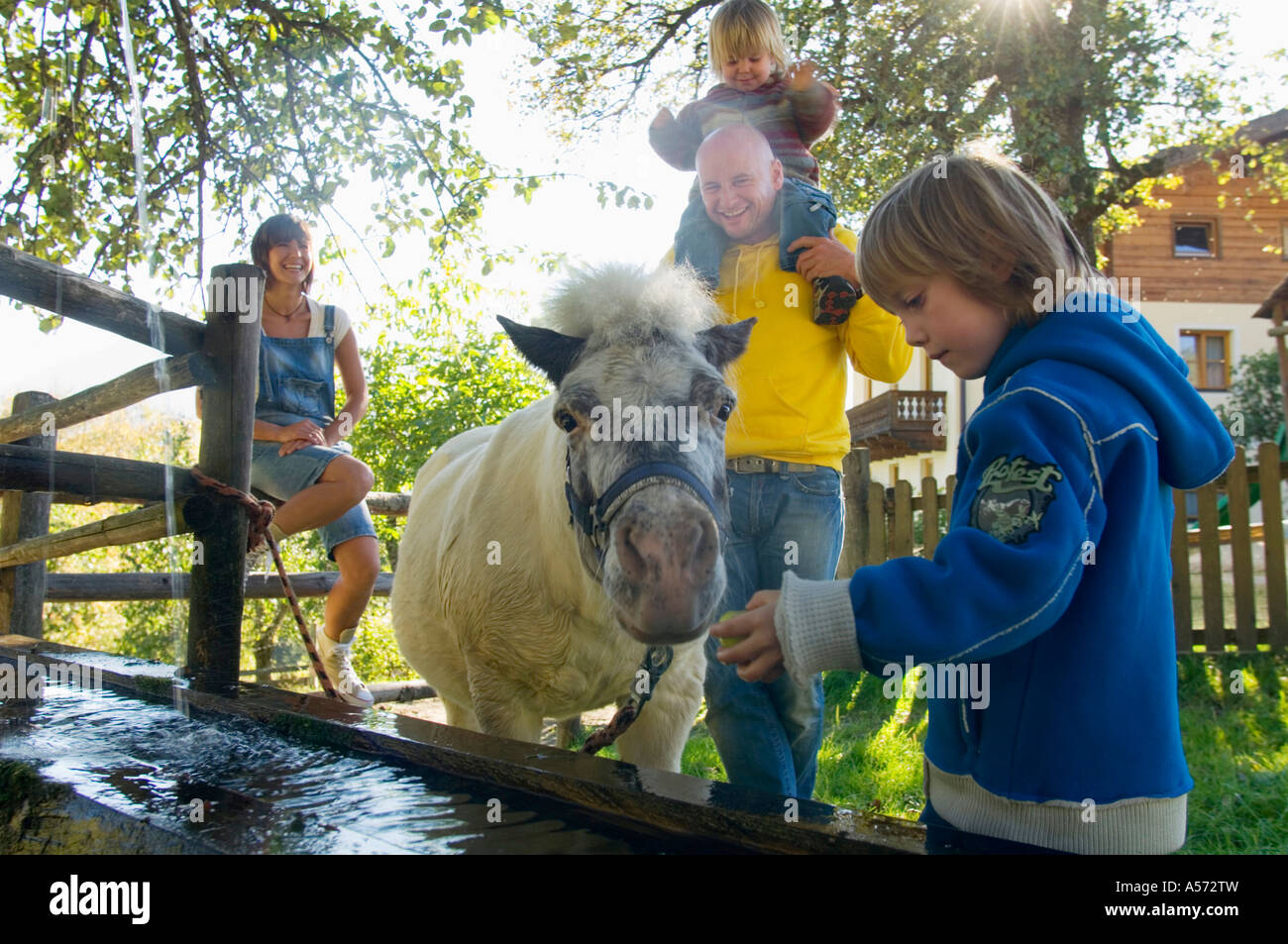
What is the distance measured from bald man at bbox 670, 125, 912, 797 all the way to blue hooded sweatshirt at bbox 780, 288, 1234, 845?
3.87 feet

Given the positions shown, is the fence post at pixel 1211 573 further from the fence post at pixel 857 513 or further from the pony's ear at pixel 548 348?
the pony's ear at pixel 548 348

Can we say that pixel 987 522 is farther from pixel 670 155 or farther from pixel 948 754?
pixel 670 155

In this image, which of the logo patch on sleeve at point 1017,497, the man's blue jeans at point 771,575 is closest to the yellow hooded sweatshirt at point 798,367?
the man's blue jeans at point 771,575

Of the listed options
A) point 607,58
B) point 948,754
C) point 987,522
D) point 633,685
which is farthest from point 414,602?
point 607,58

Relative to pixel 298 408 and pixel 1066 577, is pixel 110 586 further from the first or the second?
pixel 1066 577

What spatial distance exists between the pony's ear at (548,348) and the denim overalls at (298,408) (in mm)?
1934

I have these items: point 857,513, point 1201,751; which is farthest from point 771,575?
point 857,513

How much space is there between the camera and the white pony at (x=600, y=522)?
6.46 ft

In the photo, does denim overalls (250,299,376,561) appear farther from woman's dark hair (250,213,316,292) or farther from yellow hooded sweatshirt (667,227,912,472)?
yellow hooded sweatshirt (667,227,912,472)

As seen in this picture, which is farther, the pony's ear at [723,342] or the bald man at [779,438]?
the bald man at [779,438]

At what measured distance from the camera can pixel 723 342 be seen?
8.49 feet

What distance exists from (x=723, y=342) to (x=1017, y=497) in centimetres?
129

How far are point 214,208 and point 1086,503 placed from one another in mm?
6927

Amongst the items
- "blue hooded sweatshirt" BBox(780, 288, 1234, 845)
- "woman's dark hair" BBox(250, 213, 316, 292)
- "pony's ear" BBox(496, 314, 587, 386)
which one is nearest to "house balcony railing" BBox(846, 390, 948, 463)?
"woman's dark hair" BBox(250, 213, 316, 292)
